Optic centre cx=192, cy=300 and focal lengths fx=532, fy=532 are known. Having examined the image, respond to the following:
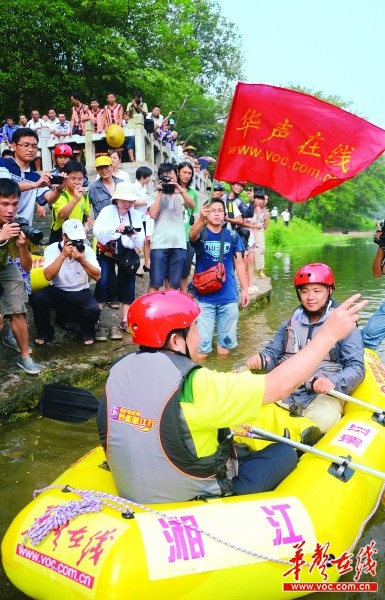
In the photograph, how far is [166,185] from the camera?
6.25 meters

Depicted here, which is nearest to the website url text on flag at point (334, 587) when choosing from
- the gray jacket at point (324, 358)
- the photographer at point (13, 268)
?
the gray jacket at point (324, 358)

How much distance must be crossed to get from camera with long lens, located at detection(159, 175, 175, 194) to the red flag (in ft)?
4.08

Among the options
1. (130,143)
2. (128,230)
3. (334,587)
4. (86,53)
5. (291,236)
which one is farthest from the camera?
(291,236)

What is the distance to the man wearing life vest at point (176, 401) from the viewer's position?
238cm

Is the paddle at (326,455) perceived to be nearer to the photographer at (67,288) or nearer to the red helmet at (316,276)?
the red helmet at (316,276)

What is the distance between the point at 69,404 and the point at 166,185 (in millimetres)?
3578

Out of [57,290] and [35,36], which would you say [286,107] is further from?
[35,36]

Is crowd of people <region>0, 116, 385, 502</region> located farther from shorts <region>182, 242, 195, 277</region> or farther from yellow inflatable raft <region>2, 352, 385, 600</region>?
yellow inflatable raft <region>2, 352, 385, 600</region>

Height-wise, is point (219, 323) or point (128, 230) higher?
point (128, 230)

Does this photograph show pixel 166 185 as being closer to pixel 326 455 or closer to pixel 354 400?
pixel 354 400

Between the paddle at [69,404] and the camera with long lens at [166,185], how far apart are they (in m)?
3.51

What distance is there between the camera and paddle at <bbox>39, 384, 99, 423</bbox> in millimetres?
3281

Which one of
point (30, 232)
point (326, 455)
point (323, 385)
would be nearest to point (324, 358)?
point (323, 385)

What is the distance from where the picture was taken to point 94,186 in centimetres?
696
